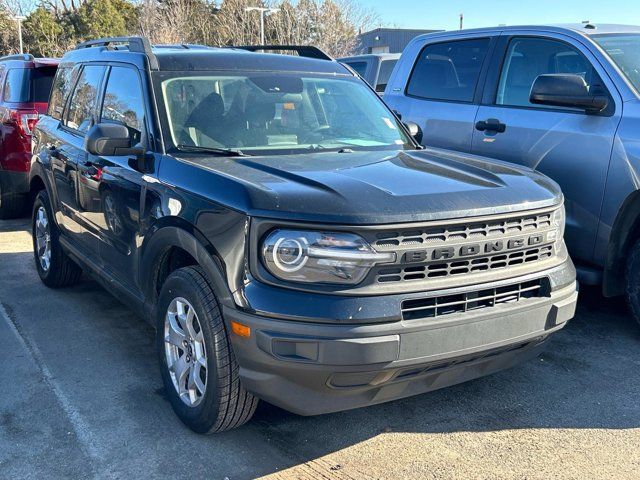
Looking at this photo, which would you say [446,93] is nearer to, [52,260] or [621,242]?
[621,242]

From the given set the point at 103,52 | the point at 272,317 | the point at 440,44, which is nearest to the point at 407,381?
the point at 272,317

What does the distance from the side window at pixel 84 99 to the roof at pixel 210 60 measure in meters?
0.14

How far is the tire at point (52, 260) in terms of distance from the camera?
5.64 meters

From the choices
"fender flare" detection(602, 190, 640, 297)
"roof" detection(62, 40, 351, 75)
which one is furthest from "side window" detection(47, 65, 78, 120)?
"fender flare" detection(602, 190, 640, 297)

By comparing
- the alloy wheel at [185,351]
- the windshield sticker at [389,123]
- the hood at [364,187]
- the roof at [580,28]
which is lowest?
the alloy wheel at [185,351]

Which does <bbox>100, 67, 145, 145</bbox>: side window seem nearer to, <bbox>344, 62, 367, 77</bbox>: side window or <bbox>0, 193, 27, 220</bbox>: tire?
<bbox>0, 193, 27, 220</bbox>: tire

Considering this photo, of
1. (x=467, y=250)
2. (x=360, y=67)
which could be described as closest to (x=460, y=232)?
(x=467, y=250)

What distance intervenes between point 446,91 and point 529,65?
2.69 ft

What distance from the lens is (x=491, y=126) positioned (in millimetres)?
5309

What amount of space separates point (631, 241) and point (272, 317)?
113 inches

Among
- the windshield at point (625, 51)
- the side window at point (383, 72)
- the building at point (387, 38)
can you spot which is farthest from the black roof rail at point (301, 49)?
the building at point (387, 38)

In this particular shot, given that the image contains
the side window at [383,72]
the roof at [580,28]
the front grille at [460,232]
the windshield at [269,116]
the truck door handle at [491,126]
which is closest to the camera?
the front grille at [460,232]

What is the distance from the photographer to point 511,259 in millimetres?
3164

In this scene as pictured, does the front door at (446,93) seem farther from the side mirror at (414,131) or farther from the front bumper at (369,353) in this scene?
the front bumper at (369,353)
